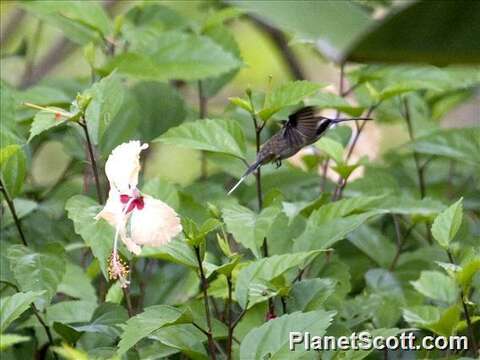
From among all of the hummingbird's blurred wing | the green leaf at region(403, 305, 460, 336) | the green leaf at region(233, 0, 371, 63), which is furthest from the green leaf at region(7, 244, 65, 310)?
the green leaf at region(233, 0, 371, 63)

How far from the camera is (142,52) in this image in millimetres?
1699

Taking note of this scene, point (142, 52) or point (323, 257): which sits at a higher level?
point (142, 52)

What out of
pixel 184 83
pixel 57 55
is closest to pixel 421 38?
pixel 184 83

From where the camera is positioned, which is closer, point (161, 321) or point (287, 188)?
point (161, 321)

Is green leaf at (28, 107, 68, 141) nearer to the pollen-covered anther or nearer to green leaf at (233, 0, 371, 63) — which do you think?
the pollen-covered anther

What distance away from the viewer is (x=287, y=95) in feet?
4.34

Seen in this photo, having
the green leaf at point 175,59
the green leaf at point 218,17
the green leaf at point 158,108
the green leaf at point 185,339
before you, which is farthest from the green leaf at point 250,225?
the green leaf at point 218,17

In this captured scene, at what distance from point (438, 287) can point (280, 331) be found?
0.91 feet

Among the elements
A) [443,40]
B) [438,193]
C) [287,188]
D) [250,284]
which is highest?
[443,40]

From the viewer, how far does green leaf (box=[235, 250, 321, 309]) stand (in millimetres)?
1122

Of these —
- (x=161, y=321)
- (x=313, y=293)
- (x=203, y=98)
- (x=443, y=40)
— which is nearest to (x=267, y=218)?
(x=313, y=293)

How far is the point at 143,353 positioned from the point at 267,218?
0.70 feet

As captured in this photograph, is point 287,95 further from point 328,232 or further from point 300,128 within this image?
point 328,232

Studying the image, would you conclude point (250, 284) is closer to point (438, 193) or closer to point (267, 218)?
point (267, 218)
